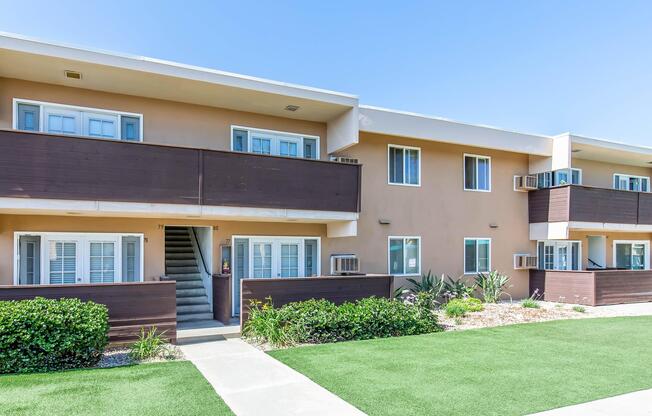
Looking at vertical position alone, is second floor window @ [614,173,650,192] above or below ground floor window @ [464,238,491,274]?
above

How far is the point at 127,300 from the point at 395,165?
938cm

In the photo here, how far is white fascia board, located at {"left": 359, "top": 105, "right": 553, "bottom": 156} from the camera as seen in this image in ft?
46.2

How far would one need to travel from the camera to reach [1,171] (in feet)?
→ 29.8

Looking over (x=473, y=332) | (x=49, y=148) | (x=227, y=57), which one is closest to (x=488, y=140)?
(x=473, y=332)

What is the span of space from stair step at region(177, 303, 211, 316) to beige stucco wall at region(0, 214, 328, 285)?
108cm

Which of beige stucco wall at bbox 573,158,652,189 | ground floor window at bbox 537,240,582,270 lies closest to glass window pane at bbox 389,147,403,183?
ground floor window at bbox 537,240,582,270

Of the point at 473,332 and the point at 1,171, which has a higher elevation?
the point at 1,171

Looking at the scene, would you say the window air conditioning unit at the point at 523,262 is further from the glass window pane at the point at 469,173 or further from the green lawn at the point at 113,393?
the green lawn at the point at 113,393

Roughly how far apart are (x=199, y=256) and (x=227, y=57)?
6.87m

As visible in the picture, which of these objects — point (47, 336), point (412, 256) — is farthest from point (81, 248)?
point (412, 256)

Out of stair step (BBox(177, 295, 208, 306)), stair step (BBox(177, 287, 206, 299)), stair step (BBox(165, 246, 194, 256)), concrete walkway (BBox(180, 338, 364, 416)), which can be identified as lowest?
concrete walkway (BBox(180, 338, 364, 416))

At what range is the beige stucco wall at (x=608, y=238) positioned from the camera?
64.1ft

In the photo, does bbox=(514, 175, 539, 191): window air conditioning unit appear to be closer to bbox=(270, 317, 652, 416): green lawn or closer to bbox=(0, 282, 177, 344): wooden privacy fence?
bbox=(270, 317, 652, 416): green lawn

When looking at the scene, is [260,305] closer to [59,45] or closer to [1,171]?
[1,171]
